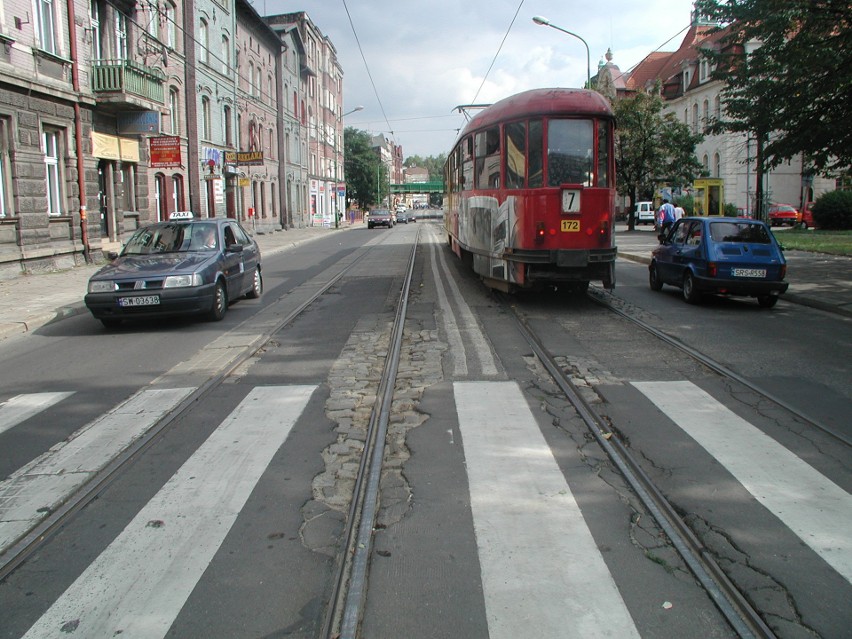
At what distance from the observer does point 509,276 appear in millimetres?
11961

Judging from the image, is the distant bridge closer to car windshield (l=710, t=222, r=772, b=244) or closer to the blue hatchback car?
the blue hatchback car

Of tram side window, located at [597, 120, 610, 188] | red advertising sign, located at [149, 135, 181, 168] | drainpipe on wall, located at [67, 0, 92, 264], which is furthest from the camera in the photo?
red advertising sign, located at [149, 135, 181, 168]

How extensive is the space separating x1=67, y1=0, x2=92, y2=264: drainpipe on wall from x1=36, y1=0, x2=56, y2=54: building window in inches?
23.5

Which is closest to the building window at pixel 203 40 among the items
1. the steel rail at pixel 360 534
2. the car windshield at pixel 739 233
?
the car windshield at pixel 739 233

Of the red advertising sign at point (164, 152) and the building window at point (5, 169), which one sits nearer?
the building window at point (5, 169)

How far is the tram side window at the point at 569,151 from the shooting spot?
448 inches

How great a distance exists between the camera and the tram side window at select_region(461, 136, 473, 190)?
1401cm

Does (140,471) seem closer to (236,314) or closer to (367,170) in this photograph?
(236,314)

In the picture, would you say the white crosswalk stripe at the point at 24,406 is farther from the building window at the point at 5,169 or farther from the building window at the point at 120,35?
the building window at the point at 120,35

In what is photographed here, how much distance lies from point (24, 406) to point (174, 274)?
3829mm

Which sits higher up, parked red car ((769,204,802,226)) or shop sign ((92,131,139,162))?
shop sign ((92,131,139,162))

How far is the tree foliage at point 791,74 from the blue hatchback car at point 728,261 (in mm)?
4203

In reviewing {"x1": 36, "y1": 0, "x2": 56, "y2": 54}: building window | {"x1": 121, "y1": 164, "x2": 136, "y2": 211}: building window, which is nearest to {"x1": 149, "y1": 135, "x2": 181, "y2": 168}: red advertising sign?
{"x1": 121, "y1": 164, "x2": 136, "y2": 211}: building window

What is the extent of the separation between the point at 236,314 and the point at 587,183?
5.97 meters
